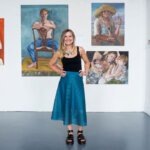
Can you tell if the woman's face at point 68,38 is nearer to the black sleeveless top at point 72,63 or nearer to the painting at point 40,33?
the black sleeveless top at point 72,63

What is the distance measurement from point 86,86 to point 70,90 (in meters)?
1.53

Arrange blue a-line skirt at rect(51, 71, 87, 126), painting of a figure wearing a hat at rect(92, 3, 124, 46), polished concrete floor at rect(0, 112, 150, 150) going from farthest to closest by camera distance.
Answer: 1. painting of a figure wearing a hat at rect(92, 3, 124, 46)
2. blue a-line skirt at rect(51, 71, 87, 126)
3. polished concrete floor at rect(0, 112, 150, 150)

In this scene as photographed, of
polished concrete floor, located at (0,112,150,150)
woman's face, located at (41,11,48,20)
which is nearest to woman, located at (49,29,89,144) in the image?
polished concrete floor, located at (0,112,150,150)

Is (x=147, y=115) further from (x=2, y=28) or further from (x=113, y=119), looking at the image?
(x=2, y=28)

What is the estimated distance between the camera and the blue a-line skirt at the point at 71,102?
274 cm

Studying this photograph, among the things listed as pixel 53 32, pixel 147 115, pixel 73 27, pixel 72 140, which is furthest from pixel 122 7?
pixel 72 140

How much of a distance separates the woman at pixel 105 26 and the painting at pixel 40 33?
57cm

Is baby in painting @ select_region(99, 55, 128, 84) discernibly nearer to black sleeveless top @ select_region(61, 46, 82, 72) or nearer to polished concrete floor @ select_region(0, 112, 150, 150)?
polished concrete floor @ select_region(0, 112, 150, 150)

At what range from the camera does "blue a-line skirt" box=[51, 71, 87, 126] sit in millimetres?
2736

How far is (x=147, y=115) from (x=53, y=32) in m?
2.21

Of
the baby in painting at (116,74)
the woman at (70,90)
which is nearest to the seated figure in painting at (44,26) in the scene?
the baby in painting at (116,74)

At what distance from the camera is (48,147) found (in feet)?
8.34

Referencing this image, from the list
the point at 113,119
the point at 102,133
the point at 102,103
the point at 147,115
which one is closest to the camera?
the point at 102,133

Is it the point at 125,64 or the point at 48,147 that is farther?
the point at 125,64
